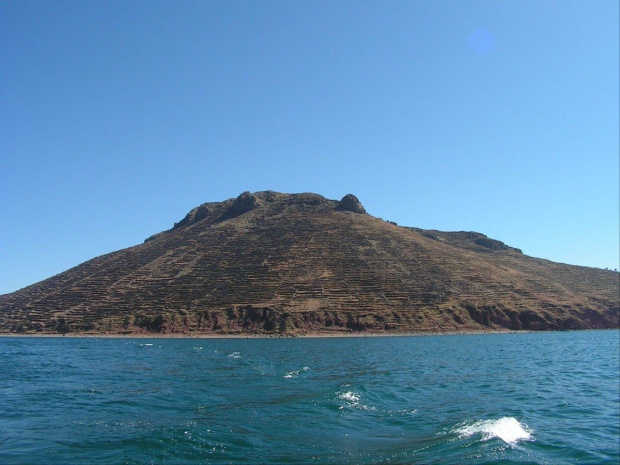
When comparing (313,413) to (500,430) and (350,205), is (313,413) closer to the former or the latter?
(500,430)

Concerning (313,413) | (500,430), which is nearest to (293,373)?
(313,413)

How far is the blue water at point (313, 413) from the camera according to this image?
1427 centimetres

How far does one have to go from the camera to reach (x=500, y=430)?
16.2 meters

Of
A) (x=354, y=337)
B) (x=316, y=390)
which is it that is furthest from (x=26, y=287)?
(x=316, y=390)

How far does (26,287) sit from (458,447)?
406 feet

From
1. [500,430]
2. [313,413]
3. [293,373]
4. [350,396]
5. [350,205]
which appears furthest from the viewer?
[350,205]

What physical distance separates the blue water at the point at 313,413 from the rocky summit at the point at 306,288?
46334mm

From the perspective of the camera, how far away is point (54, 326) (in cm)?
8456

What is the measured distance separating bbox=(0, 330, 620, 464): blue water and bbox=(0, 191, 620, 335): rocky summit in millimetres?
46334

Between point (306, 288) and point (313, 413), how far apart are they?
69876 mm

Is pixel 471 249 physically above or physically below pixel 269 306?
above

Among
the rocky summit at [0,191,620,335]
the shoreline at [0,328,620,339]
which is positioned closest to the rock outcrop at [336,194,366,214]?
the rocky summit at [0,191,620,335]

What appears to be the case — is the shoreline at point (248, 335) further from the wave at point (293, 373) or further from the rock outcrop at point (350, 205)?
the rock outcrop at point (350, 205)

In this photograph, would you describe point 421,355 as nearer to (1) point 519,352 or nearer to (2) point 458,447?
(1) point 519,352
